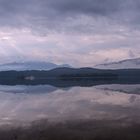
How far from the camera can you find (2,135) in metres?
22.3

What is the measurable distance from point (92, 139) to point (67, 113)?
13.4 meters

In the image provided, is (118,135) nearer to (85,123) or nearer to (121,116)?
(85,123)

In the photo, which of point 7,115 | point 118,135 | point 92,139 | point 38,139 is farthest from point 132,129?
point 7,115

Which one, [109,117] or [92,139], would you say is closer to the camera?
[92,139]

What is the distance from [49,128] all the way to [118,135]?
502 cm

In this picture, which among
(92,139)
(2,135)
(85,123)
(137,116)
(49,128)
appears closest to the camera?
(92,139)

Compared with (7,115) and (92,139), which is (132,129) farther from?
(7,115)

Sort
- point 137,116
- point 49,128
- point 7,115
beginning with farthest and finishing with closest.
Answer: point 7,115, point 137,116, point 49,128

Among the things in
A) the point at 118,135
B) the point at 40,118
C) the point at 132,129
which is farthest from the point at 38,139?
the point at 40,118

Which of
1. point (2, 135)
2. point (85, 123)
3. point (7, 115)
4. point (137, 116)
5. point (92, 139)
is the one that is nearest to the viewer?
point (92, 139)

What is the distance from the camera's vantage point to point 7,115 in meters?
33.4

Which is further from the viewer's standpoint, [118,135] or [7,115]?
[7,115]

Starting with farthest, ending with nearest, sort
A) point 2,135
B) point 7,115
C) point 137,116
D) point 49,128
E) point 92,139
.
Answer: point 7,115 < point 137,116 < point 49,128 < point 2,135 < point 92,139

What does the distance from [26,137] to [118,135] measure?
4.95 meters
